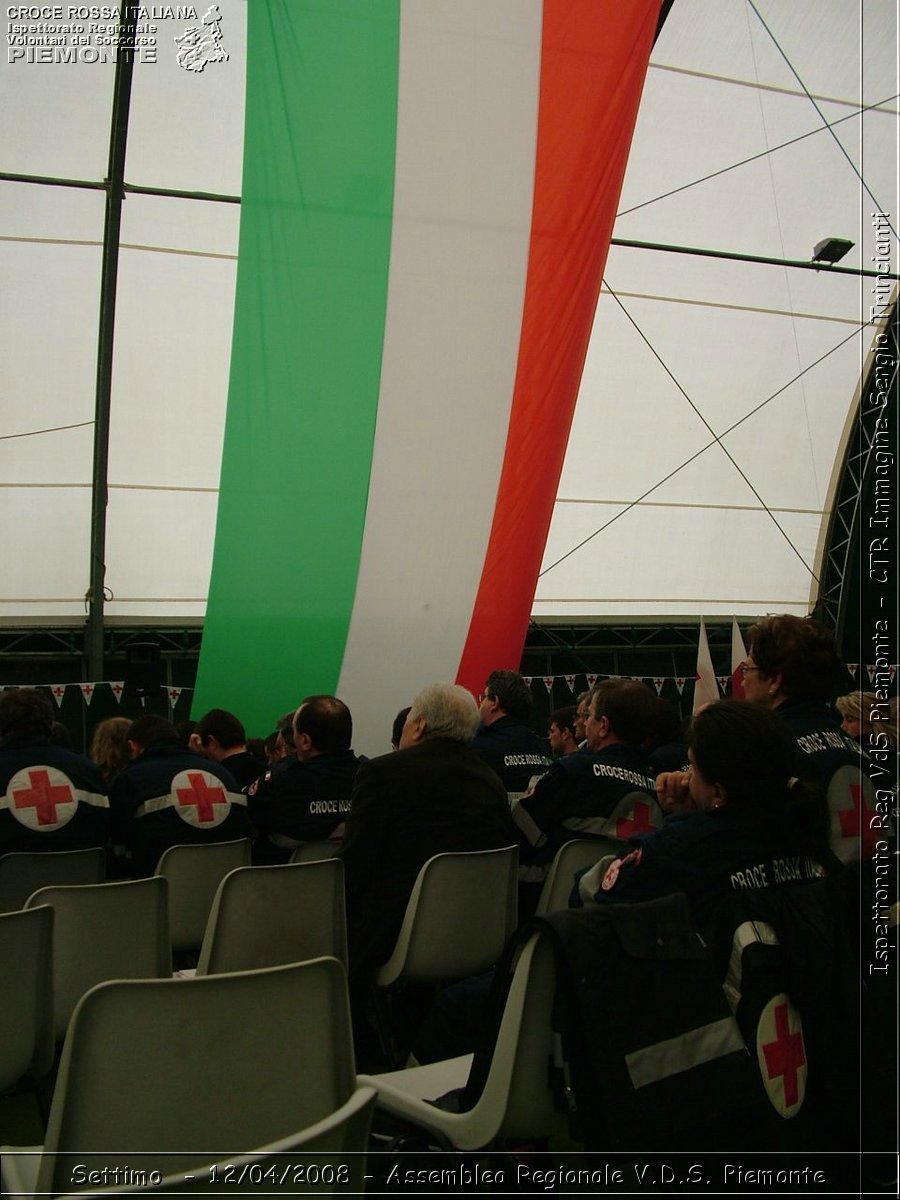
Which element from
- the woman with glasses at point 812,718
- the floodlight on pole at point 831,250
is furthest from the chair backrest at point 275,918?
the floodlight on pole at point 831,250

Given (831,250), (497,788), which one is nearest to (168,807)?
(497,788)

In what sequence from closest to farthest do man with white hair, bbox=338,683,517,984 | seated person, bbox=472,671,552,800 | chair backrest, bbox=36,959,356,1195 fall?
chair backrest, bbox=36,959,356,1195 < man with white hair, bbox=338,683,517,984 < seated person, bbox=472,671,552,800

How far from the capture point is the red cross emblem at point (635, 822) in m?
3.07

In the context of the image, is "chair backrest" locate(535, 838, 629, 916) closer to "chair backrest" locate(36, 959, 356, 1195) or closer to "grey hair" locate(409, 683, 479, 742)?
"grey hair" locate(409, 683, 479, 742)

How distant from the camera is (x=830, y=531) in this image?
45.9 ft

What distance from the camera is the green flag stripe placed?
5.04 metres

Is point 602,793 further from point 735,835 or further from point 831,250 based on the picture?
point 831,250

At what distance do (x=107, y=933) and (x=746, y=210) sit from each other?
11139 millimetres

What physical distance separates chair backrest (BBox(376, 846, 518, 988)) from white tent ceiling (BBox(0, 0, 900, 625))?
27.7ft

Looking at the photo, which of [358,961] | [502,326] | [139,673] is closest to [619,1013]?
[358,961]

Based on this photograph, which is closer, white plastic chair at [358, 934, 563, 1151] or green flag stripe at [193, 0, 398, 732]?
white plastic chair at [358, 934, 563, 1151]

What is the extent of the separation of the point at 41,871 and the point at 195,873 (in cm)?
45

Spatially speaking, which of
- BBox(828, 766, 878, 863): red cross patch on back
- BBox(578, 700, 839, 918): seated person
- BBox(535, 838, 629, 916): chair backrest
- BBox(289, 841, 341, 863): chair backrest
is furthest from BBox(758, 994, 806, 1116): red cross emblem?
BBox(289, 841, 341, 863): chair backrest

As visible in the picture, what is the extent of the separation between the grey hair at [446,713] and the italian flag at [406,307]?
1.87 meters
